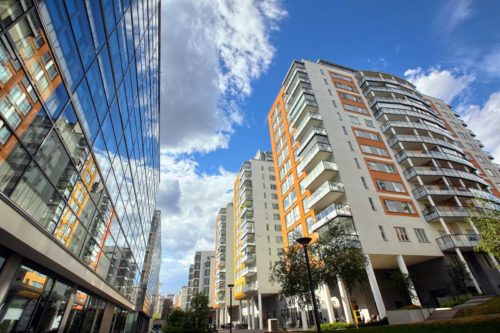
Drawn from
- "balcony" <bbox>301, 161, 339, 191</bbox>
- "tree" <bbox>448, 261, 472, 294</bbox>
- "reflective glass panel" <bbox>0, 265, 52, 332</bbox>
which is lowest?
"reflective glass panel" <bbox>0, 265, 52, 332</bbox>

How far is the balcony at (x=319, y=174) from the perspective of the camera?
31559 mm

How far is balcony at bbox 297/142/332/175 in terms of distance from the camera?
33156 millimetres

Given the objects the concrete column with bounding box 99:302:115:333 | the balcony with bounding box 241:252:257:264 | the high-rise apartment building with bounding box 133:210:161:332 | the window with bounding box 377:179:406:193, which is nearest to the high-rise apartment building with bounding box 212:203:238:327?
the balcony with bounding box 241:252:257:264

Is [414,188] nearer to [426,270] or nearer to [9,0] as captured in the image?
[426,270]

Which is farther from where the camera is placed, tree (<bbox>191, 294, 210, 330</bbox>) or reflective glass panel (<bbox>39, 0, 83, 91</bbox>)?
tree (<bbox>191, 294, 210, 330</bbox>)

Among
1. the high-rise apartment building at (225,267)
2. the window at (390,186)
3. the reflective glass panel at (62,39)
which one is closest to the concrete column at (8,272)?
the reflective glass panel at (62,39)

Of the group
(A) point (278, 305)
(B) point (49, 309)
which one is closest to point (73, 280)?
(B) point (49, 309)

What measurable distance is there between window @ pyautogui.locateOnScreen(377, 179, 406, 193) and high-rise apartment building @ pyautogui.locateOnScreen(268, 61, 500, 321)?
177 mm

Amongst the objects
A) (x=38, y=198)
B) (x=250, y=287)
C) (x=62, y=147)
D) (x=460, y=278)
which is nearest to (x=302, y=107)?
(x=460, y=278)

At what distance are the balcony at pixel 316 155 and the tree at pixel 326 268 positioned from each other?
45.5 ft

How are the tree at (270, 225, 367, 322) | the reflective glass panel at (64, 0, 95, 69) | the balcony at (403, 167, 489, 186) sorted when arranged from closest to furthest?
the reflective glass panel at (64, 0, 95, 69) < the tree at (270, 225, 367, 322) < the balcony at (403, 167, 489, 186)

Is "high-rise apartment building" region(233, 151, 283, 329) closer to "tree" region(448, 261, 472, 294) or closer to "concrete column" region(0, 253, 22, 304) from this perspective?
"tree" region(448, 261, 472, 294)

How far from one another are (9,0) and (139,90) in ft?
49.2

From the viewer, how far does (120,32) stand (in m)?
13.6
